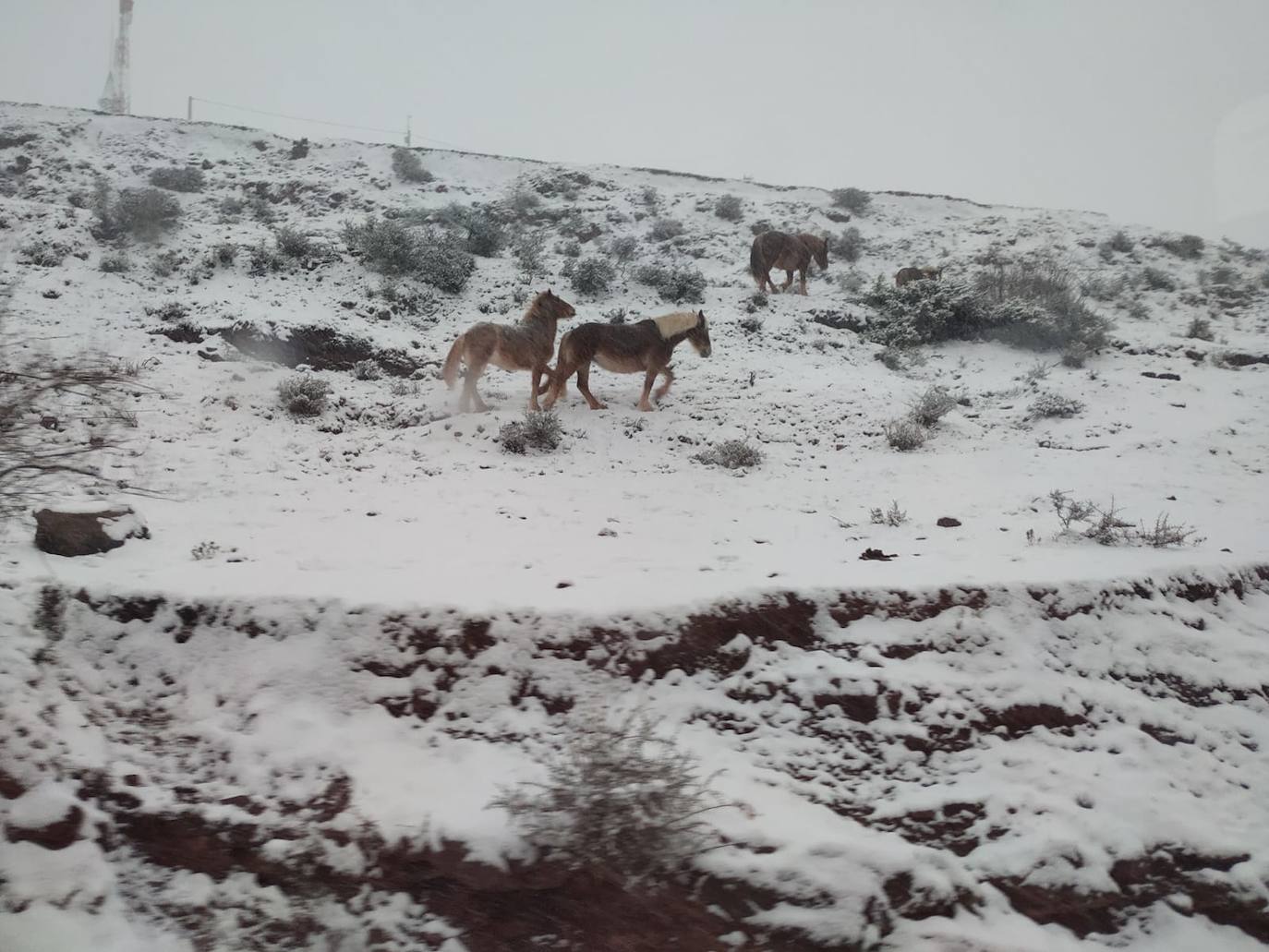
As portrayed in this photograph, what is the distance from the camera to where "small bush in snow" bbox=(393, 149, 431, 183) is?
19031mm

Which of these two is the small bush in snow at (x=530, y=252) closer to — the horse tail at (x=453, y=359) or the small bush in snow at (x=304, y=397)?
the horse tail at (x=453, y=359)

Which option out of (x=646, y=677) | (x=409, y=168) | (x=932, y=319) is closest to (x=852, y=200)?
(x=932, y=319)

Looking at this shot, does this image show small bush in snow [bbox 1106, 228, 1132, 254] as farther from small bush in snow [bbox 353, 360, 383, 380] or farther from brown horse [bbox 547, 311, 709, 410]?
small bush in snow [bbox 353, 360, 383, 380]

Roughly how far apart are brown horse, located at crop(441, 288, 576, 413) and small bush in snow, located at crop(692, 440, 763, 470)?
236 cm

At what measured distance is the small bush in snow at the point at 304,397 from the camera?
343 inches

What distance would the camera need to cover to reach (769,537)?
20.4ft

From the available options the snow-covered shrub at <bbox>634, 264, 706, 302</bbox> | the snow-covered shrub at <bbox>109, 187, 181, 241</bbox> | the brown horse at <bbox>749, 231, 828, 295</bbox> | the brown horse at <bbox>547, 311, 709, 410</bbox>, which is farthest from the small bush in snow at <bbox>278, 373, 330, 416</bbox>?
the brown horse at <bbox>749, 231, 828, 295</bbox>

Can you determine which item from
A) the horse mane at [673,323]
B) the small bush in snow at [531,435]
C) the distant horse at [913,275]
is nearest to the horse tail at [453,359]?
the small bush in snow at [531,435]

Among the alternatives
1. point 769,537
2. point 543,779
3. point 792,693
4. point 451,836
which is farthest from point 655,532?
point 451,836

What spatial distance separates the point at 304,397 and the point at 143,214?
8.39 meters

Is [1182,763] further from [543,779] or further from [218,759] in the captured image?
[218,759]

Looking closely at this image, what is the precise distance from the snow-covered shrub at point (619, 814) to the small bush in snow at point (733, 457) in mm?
5319

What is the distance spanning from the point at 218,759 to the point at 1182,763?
5.05 metres

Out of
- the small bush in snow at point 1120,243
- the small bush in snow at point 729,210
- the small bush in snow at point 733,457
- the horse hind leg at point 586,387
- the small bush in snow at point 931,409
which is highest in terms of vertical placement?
the small bush in snow at point 1120,243
